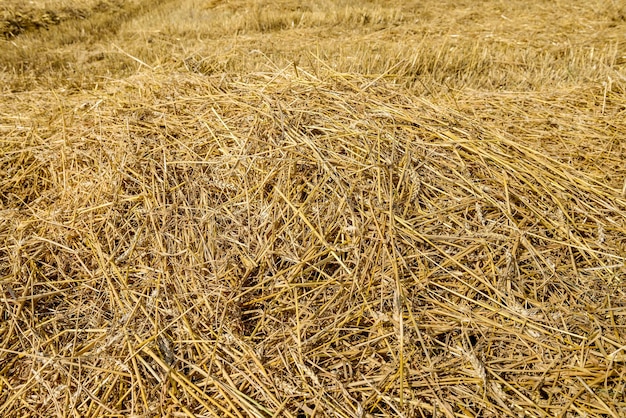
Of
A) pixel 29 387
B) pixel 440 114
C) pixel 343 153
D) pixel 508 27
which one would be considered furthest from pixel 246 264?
pixel 508 27

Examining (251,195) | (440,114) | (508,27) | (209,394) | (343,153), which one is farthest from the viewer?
(508,27)

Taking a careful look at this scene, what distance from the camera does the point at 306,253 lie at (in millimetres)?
1788

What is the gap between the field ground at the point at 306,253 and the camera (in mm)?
1503

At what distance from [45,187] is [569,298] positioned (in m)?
2.48

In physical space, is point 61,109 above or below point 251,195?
above

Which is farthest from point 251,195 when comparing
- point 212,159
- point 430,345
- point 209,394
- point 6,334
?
point 6,334

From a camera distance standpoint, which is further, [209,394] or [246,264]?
[246,264]

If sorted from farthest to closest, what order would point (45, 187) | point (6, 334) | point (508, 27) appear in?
point (508, 27), point (45, 187), point (6, 334)

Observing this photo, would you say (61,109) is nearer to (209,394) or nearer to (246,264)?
(246,264)

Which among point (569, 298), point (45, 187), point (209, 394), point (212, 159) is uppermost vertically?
point (212, 159)

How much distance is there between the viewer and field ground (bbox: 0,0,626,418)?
59.2 inches

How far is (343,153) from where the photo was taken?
2088 millimetres

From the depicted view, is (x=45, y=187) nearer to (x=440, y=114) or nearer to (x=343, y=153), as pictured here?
(x=343, y=153)

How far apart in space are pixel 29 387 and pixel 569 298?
203 centimetres
